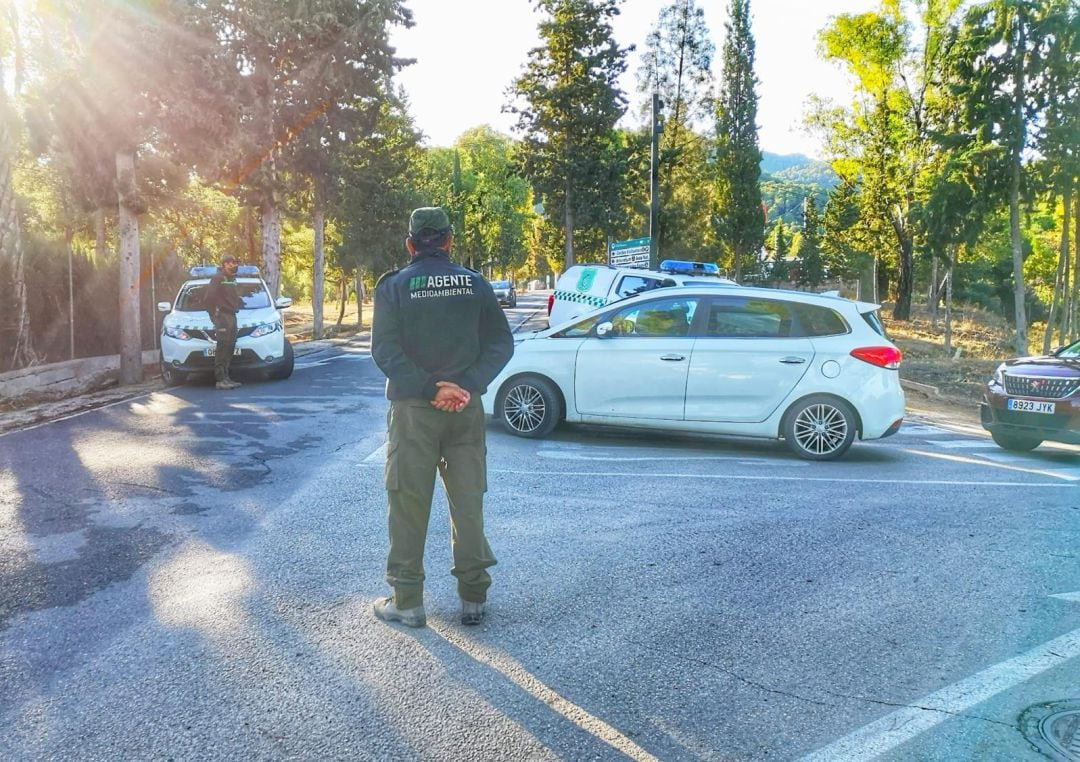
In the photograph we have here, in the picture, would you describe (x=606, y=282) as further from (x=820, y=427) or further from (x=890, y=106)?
(x=890, y=106)

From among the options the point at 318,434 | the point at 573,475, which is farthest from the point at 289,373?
the point at 573,475

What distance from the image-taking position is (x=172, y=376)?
14.0 m

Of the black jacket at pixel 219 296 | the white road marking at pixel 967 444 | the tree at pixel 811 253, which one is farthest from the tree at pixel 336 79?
the tree at pixel 811 253

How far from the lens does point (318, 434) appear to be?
945cm

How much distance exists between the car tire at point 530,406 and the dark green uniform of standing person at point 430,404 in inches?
202

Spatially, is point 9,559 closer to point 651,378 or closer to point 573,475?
point 573,475

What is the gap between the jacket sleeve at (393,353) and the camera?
3.93 meters

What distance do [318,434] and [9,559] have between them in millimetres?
4434

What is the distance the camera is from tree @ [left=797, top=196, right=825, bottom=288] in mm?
74562

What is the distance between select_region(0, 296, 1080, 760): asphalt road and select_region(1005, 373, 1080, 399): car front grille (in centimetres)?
181

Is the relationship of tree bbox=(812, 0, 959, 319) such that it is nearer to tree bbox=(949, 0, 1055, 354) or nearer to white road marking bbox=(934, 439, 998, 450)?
tree bbox=(949, 0, 1055, 354)

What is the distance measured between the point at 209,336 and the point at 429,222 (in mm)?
10355

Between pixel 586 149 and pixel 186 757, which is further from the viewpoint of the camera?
pixel 586 149

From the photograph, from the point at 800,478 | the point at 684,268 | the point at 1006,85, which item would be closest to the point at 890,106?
the point at 1006,85
